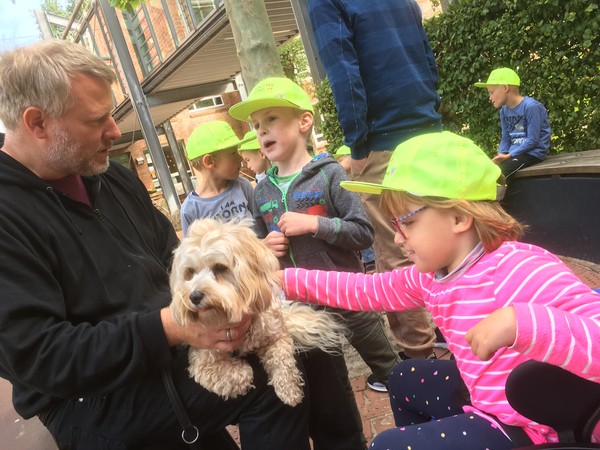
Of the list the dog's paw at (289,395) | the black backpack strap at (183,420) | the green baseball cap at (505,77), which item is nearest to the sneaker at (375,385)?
the dog's paw at (289,395)

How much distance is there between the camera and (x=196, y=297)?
1508 millimetres

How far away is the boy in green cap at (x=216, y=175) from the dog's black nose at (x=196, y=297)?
1.46 meters

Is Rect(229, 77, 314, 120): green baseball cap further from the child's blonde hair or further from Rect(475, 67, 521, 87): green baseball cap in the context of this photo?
Rect(475, 67, 521, 87): green baseball cap

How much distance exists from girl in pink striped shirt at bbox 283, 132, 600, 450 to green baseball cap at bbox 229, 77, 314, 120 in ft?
2.85

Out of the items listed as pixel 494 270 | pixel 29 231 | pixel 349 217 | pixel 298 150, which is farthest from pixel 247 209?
pixel 494 270

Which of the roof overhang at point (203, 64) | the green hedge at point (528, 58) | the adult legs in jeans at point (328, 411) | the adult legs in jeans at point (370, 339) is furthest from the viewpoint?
the roof overhang at point (203, 64)

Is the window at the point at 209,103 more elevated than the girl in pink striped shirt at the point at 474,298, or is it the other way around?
the window at the point at 209,103

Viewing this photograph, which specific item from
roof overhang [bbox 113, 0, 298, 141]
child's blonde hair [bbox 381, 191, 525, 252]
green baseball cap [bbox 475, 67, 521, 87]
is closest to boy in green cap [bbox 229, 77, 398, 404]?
child's blonde hair [bbox 381, 191, 525, 252]

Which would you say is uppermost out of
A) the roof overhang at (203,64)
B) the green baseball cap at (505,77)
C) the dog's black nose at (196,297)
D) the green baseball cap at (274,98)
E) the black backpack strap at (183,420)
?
the roof overhang at (203,64)

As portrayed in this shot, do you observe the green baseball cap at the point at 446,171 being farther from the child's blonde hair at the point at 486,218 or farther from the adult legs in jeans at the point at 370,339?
the adult legs in jeans at the point at 370,339

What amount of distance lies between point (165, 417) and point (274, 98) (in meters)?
1.58

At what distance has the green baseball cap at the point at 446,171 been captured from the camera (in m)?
1.34

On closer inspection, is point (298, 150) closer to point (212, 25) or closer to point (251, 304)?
point (251, 304)

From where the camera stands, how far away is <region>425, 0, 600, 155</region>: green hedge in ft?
13.0
